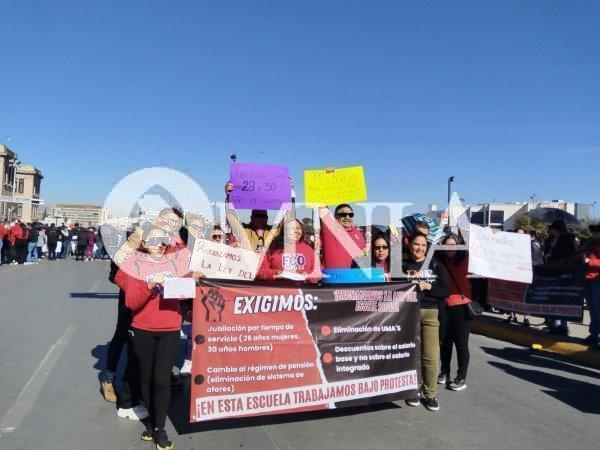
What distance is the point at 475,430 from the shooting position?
442 centimetres

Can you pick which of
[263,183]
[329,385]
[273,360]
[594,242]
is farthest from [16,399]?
[594,242]

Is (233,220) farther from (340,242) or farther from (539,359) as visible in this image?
(539,359)

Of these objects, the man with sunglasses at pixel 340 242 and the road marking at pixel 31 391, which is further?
the man with sunglasses at pixel 340 242

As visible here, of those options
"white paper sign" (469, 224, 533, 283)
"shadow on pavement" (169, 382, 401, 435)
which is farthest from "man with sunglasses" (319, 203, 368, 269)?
"shadow on pavement" (169, 382, 401, 435)

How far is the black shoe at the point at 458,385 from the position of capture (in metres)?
5.58

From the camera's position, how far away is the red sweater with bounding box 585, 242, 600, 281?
726 cm

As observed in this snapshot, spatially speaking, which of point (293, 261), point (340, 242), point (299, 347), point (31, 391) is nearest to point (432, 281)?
point (340, 242)

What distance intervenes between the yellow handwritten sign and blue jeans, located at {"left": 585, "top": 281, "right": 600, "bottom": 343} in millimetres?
3954

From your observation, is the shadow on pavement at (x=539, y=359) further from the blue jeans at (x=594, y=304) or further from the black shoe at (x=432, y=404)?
the black shoe at (x=432, y=404)

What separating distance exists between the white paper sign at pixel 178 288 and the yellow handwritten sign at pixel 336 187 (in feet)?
9.13

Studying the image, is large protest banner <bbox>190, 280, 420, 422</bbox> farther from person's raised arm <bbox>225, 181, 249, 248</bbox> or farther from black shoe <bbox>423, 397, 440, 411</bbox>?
person's raised arm <bbox>225, 181, 249, 248</bbox>

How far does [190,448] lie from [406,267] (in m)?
2.66

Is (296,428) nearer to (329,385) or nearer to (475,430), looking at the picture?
(329,385)

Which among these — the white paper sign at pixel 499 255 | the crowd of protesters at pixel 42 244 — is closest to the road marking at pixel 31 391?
the white paper sign at pixel 499 255
